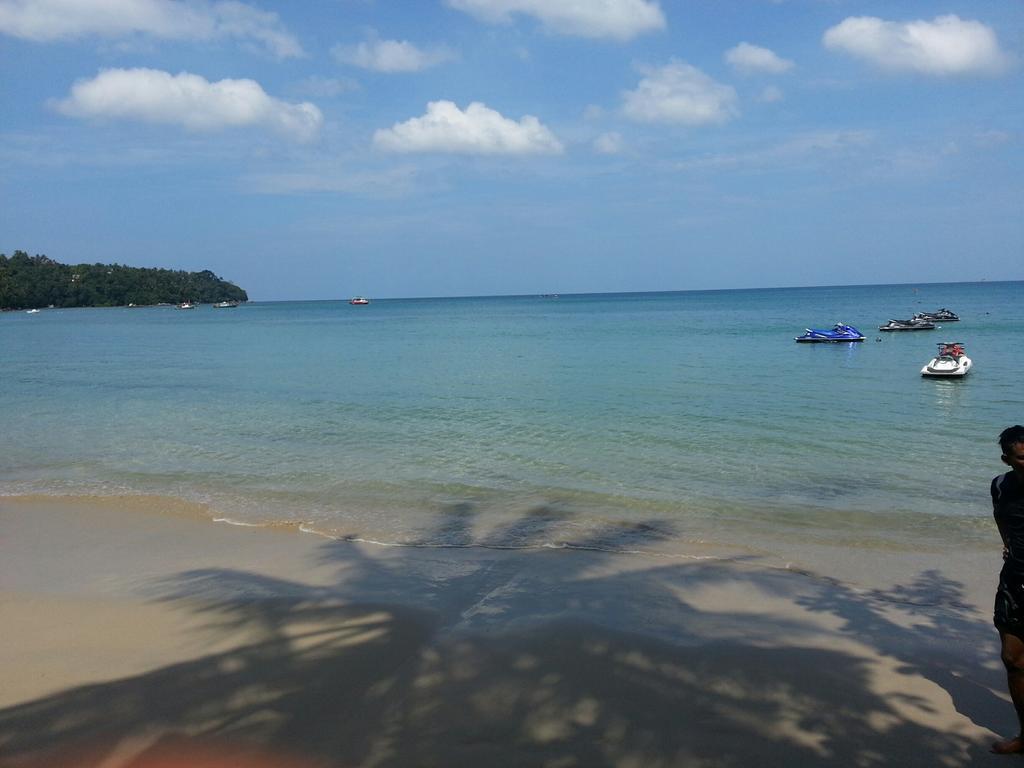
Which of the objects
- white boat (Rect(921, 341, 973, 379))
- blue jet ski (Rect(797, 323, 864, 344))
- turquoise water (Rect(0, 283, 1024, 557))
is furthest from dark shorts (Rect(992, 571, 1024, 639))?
blue jet ski (Rect(797, 323, 864, 344))

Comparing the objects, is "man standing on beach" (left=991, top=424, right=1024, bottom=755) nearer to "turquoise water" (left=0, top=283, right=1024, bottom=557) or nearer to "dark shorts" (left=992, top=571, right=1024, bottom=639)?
"dark shorts" (left=992, top=571, right=1024, bottom=639)

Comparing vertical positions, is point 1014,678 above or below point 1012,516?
below

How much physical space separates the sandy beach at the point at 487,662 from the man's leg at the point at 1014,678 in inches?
6.3

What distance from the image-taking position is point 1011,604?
457cm

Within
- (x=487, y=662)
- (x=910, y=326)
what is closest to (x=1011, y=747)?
(x=487, y=662)

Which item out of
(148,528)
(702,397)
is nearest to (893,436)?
(702,397)

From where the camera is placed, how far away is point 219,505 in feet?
39.1

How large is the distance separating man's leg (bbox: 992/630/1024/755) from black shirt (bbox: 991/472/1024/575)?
47 centimetres

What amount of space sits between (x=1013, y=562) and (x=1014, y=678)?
802mm

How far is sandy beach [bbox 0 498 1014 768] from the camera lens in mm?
5027

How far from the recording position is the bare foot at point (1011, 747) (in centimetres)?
478

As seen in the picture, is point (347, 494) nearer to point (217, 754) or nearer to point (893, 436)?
point (217, 754)

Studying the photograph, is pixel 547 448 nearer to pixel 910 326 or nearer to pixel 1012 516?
pixel 1012 516

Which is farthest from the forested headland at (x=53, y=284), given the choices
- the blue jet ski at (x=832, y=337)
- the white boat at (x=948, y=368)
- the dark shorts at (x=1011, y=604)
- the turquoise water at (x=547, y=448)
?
the dark shorts at (x=1011, y=604)
